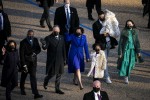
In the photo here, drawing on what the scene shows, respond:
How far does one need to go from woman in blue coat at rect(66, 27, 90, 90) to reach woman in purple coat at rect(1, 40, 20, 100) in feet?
5.40

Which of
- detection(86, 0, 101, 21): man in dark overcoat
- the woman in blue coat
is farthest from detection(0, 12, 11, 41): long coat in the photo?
detection(86, 0, 101, 21): man in dark overcoat

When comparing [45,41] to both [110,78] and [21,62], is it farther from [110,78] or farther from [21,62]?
[110,78]

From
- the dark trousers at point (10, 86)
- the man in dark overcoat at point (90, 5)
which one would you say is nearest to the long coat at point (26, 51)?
the dark trousers at point (10, 86)

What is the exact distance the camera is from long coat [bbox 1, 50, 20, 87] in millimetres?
14289

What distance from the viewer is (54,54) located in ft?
48.8

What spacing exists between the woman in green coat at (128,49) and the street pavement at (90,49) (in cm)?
41

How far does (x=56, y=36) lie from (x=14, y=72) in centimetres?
145

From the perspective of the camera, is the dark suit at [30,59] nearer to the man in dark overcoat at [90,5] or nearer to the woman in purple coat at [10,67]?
the woman in purple coat at [10,67]

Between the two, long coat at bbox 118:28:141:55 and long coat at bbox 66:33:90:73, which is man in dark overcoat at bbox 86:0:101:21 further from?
long coat at bbox 66:33:90:73

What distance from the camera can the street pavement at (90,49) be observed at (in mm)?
15148

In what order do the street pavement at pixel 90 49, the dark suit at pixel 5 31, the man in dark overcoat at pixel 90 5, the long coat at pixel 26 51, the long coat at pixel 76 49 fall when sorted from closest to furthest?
the long coat at pixel 26 51, the street pavement at pixel 90 49, the long coat at pixel 76 49, the dark suit at pixel 5 31, the man in dark overcoat at pixel 90 5

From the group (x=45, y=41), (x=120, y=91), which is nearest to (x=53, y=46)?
(x=45, y=41)

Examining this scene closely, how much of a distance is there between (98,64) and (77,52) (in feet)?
2.10

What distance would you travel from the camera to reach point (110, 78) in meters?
16.5
